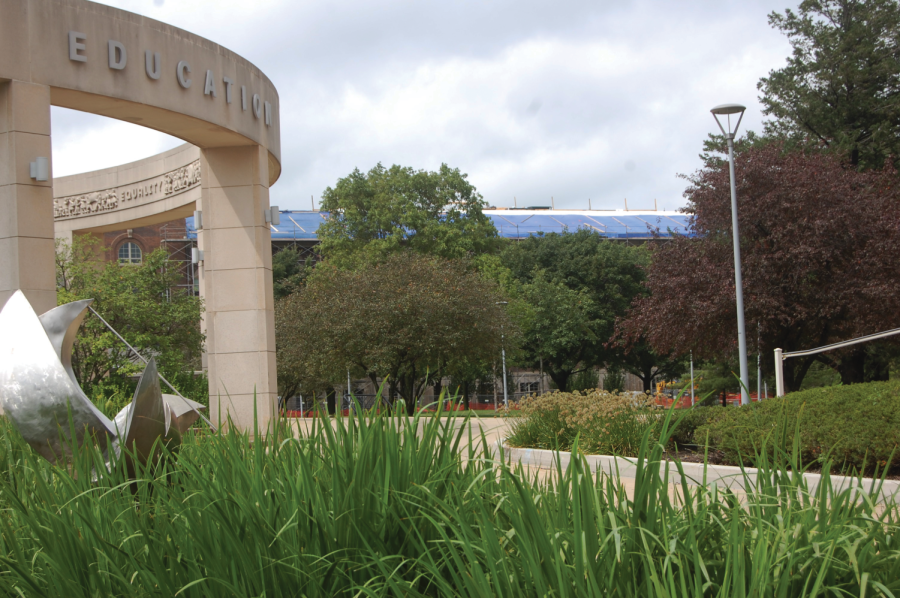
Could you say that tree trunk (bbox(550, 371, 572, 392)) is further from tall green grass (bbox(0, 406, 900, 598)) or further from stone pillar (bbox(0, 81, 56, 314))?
tall green grass (bbox(0, 406, 900, 598))

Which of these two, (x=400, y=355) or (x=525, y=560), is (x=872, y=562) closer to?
(x=525, y=560)

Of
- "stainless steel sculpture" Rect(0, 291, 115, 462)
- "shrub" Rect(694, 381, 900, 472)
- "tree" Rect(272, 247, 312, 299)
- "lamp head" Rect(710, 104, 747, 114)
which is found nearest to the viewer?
"stainless steel sculpture" Rect(0, 291, 115, 462)

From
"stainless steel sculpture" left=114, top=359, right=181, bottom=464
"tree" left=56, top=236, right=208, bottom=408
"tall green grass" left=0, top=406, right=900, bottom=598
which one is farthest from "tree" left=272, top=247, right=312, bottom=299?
"tall green grass" left=0, top=406, right=900, bottom=598

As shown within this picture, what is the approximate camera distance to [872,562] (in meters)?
2.66

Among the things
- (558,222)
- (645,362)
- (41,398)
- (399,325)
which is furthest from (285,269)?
(41,398)

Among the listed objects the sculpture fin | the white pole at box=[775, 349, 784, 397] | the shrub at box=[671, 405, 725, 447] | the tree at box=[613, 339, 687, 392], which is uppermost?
the sculpture fin

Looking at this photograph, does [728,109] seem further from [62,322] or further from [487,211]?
[487,211]

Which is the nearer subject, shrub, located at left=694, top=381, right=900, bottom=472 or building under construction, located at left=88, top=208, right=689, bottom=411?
shrub, located at left=694, top=381, right=900, bottom=472

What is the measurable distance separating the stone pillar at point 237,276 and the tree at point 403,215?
24057 millimetres

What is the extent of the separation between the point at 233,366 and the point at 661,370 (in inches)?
1555

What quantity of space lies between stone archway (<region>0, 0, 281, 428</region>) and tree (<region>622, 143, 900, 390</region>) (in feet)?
39.2

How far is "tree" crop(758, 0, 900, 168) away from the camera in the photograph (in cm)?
2612

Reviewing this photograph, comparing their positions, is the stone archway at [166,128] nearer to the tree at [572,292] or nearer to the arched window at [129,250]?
the tree at [572,292]

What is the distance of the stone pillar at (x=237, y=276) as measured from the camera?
14.4 meters
